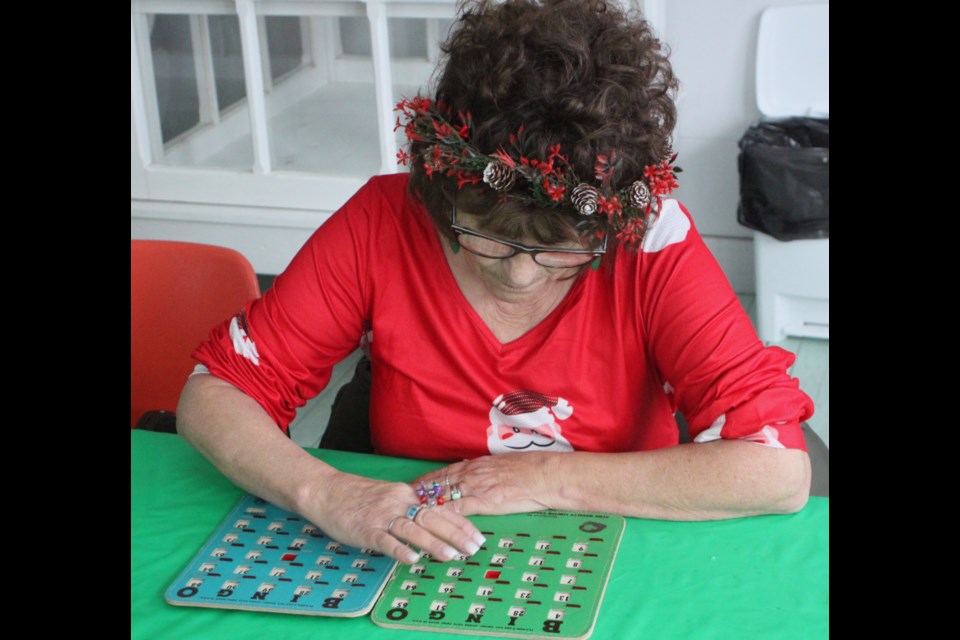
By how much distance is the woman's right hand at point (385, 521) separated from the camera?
136 cm

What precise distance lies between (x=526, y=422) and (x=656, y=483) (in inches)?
11.2

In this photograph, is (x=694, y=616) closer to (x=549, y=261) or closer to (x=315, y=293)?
(x=549, y=261)

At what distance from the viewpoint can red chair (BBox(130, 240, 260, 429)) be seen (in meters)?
2.12

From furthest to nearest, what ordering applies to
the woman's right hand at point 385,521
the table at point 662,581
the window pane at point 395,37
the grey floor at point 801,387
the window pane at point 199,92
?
the window pane at point 199,92 → the window pane at point 395,37 → the grey floor at point 801,387 → the woman's right hand at point 385,521 → the table at point 662,581

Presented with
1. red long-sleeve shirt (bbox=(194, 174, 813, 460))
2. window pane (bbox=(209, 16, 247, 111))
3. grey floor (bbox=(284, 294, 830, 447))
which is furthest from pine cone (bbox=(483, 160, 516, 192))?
window pane (bbox=(209, 16, 247, 111))

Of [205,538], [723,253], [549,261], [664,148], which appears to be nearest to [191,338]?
[205,538]

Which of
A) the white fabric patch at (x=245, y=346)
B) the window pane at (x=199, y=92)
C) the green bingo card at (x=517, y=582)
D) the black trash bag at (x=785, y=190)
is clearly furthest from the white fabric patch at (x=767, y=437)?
the window pane at (x=199, y=92)

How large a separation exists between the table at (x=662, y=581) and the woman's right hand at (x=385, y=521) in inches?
5.1

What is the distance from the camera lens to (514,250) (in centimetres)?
149

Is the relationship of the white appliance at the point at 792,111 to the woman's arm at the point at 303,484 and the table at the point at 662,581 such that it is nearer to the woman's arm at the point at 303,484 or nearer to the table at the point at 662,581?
the table at the point at 662,581

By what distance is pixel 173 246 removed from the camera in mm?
2162

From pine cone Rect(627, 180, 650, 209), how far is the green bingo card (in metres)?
0.46

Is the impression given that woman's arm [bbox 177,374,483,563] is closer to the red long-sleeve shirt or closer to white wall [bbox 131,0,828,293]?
the red long-sleeve shirt
